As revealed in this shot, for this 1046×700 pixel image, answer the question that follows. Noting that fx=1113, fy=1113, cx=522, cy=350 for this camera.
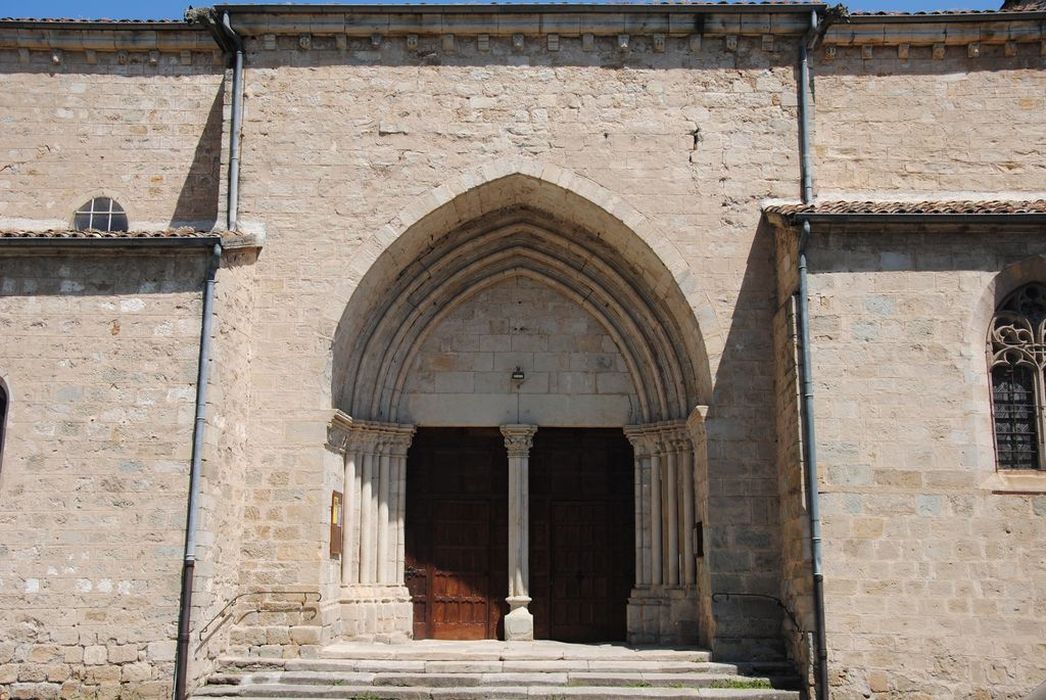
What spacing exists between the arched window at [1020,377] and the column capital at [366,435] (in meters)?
5.96

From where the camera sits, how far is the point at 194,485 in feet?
31.5

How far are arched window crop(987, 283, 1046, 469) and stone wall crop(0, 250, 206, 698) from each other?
7.25 m

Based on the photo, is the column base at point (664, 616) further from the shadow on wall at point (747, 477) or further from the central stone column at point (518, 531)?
the central stone column at point (518, 531)

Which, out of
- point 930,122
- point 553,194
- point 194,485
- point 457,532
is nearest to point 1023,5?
point 930,122

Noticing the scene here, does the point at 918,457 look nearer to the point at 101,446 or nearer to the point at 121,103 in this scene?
the point at 101,446

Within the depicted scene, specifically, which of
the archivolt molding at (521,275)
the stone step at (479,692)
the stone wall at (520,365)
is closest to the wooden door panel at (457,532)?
the stone wall at (520,365)

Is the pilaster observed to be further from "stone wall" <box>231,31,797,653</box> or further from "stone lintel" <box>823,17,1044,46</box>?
"stone lintel" <box>823,17,1044,46</box>

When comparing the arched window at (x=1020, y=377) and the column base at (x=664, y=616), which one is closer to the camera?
the arched window at (x=1020, y=377)

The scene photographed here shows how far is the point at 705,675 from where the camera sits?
981 centimetres

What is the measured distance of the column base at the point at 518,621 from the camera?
38.8 feet

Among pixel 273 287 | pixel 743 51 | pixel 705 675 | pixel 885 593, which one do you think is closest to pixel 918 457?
pixel 885 593

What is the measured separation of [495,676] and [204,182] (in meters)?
6.03

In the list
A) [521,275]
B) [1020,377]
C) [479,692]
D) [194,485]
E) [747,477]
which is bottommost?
[479,692]

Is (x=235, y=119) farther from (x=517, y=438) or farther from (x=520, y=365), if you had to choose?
(x=517, y=438)
